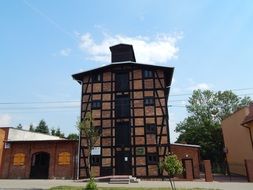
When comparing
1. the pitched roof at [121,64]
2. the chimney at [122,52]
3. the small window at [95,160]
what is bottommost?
the small window at [95,160]

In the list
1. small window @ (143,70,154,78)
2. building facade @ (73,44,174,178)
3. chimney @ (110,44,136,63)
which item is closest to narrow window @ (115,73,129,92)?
building facade @ (73,44,174,178)

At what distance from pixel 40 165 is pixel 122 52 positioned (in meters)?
14.1

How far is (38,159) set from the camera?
2509 centimetres

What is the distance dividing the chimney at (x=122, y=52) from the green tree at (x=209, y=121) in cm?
1996

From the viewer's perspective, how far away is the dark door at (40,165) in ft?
78.4

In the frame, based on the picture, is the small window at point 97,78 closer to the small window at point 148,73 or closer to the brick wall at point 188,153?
the small window at point 148,73

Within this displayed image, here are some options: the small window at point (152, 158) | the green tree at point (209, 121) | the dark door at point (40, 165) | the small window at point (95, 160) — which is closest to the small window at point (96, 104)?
the small window at point (95, 160)

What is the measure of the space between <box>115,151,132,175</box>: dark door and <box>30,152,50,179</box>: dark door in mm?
6954

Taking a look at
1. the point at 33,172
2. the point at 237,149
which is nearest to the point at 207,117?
the point at 237,149

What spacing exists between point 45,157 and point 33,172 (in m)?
1.79

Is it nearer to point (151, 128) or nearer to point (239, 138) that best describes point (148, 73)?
point (151, 128)

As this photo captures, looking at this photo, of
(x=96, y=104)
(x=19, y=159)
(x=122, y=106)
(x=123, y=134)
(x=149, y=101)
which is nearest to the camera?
(x=123, y=134)

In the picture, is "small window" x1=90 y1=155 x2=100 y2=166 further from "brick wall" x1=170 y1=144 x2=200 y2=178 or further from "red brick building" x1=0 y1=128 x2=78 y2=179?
"brick wall" x1=170 y1=144 x2=200 y2=178

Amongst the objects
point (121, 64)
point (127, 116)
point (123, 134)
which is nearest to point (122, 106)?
point (127, 116)
